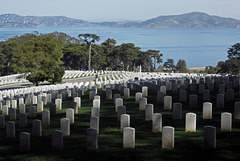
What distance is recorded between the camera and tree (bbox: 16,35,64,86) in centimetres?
4384

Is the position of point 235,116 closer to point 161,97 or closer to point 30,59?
point 161,97

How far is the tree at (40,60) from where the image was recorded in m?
43.8

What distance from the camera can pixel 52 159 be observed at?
8.86 m

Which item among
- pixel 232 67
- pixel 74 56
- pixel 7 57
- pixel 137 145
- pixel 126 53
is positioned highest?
pixel 126 53

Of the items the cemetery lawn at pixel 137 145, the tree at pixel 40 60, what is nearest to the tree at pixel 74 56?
the tree at pixel 40 60

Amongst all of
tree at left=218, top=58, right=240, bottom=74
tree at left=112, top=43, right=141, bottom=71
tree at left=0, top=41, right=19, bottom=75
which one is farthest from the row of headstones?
tree at left=112, top=43, right=141, bottom=71

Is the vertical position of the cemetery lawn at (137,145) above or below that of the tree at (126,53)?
below

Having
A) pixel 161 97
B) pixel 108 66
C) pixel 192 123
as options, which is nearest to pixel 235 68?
pixel 108 66

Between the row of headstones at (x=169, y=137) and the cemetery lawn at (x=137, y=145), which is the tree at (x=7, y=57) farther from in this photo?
the row of headstones at (x=169, y=137)

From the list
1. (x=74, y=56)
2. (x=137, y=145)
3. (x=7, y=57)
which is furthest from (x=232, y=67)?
(x=137, y=145)

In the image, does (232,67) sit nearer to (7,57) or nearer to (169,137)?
(7,57)

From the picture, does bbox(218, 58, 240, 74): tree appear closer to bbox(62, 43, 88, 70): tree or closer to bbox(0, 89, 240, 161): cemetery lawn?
bbox(62, 43, 88, 70): tree

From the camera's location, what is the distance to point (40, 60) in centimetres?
4403

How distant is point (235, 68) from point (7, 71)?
53.1m
